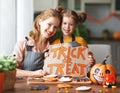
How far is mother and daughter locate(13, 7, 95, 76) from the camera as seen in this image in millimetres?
2021

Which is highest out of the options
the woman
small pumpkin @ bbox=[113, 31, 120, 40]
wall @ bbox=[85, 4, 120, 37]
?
wall @ bbox=[85, 4, 120, 37]

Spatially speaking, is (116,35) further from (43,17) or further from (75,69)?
(75,69)

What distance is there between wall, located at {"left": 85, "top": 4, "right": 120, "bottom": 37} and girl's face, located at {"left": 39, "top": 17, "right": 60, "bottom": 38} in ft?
10.9

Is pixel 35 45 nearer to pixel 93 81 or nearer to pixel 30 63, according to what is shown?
pixel 30 63

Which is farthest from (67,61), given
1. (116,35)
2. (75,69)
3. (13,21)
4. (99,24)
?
(99,24)

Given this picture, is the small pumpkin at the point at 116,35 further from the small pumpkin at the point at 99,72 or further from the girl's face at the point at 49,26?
the small pumpkin at the point at 99,72

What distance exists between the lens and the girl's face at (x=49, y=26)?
6.57 ft

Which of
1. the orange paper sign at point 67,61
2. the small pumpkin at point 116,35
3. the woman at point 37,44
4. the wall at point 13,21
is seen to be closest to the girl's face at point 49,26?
the woman at point 37,44

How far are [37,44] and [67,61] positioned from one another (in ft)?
1.12

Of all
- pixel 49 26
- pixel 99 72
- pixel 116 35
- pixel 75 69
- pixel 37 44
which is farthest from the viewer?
pixel 116 35

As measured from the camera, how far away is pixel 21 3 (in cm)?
246

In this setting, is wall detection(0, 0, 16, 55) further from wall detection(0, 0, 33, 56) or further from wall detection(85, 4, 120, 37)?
wall detection(85, 4, 120, 37)

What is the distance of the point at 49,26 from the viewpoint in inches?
79.1

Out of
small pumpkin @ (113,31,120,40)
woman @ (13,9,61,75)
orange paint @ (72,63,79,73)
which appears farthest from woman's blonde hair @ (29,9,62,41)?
small pumpkin @ (113,31,120,40)
